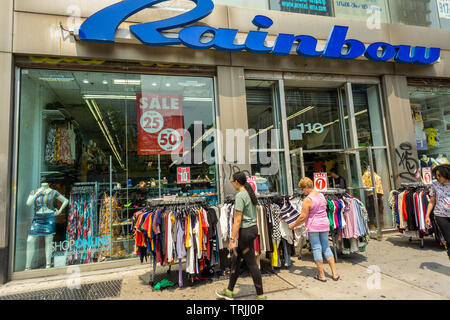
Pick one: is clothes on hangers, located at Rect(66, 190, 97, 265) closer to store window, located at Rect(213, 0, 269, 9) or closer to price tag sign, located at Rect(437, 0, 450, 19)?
store window, located at Rect(213, 0, 269, 9)

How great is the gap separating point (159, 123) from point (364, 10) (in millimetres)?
7809

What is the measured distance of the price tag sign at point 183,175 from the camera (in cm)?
685

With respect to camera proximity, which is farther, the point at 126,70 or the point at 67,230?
the point at 126,70

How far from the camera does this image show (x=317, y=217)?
14.8 feet

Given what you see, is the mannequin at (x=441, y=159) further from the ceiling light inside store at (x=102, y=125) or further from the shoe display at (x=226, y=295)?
the ceiling light inside store at (x=102, y=125)

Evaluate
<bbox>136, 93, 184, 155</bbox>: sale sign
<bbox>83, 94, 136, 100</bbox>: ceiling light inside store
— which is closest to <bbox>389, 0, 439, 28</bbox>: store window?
<bbox>136, 93, 184, 155</bbox>: sale sign

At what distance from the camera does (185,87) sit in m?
7.19

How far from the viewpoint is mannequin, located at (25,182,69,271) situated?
556cm

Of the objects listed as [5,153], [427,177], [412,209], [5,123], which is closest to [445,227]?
[412,209]

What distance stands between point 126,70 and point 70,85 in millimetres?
1381

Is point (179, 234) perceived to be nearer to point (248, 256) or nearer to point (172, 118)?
point (248, 256)

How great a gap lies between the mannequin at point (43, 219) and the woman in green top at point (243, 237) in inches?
160

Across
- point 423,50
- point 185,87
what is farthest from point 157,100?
point 423,50
